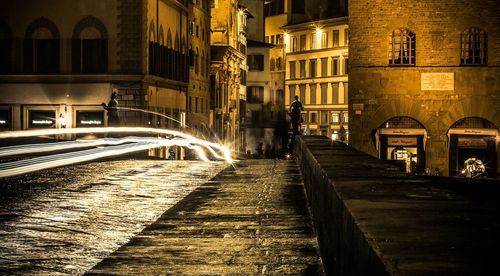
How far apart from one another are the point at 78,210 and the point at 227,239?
3.14 meters

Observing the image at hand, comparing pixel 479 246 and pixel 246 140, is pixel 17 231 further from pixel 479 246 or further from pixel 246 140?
pixel 246 140

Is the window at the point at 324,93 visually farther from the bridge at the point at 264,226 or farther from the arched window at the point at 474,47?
the bridge at the point at 264,226

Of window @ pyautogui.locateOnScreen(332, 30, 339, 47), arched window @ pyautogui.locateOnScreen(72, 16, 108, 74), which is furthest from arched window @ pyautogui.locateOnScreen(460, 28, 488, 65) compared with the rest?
window @ pyautogui.locateOnScreen(332, 30, 339, 47)

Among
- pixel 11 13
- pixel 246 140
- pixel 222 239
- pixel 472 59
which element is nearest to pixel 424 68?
pixel 472 59

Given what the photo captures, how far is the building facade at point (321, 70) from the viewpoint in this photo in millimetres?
83312

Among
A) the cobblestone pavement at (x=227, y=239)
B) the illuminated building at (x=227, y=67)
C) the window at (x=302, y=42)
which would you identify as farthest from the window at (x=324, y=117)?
the cobblestone pavement at (x=227, y=239)

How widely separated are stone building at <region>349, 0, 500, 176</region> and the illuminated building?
23.3 metres

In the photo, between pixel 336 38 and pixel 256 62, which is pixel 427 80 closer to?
pixel 336 38

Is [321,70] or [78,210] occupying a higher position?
[321,70]

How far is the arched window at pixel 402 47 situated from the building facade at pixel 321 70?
43731 millimetres

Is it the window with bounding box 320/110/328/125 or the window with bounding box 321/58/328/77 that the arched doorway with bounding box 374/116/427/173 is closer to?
the window with bounding box 321/58/328/77

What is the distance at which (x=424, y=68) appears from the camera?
125 feet

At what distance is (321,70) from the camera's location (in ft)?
284

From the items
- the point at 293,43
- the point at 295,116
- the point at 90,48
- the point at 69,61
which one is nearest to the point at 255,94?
the point at 293,43
